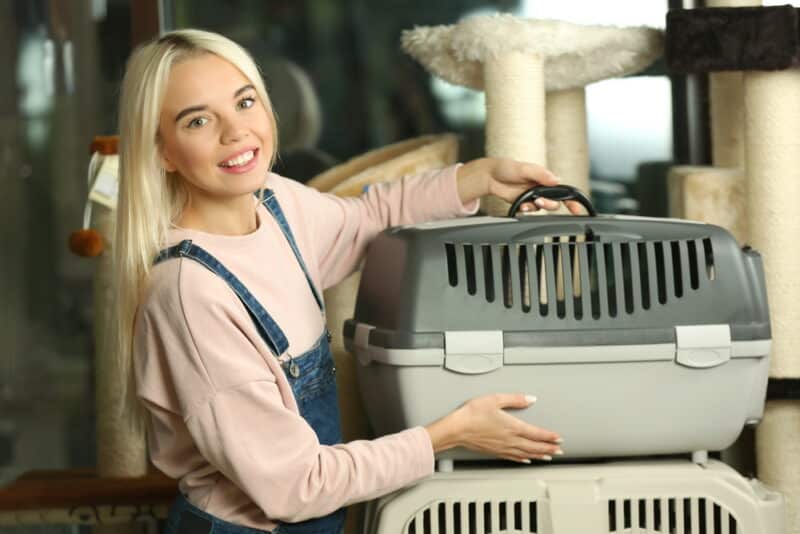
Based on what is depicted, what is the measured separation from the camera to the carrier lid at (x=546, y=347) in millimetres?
1360

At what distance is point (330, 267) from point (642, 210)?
101cm

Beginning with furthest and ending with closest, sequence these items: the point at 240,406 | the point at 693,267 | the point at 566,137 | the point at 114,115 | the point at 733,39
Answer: the point at 114,115 → the point at 566,137 → the point at 733,39 → the point at 693,267 → the point at 240,406

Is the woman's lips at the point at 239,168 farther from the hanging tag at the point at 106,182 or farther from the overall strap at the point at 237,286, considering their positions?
the hanging tag at the point at 106,182

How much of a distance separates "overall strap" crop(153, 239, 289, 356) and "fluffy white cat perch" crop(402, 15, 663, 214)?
0.48m

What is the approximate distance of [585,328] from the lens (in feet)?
4.50

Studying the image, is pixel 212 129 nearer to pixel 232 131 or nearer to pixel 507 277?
pixel 232 131

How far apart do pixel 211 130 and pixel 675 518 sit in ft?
2.34

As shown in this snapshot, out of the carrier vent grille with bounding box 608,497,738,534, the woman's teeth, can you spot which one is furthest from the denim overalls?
the carrier vent grille with bounding box 608,497,738,534

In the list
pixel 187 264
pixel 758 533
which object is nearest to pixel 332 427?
pixel 187 264

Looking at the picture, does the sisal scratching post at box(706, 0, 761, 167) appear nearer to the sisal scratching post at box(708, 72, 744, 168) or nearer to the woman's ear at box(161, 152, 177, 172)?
the sisal scratching post at box(708, 72, 744, 168)

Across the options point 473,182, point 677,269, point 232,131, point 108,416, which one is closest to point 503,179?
point 473,182

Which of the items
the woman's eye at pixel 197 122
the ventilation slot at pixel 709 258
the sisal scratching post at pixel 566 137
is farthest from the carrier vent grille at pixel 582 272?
the sisal scratching post at pixel 566 137

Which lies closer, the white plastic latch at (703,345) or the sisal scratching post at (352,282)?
the white plastic latch at (703,345)

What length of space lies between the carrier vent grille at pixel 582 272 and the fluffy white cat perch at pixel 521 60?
344mm
